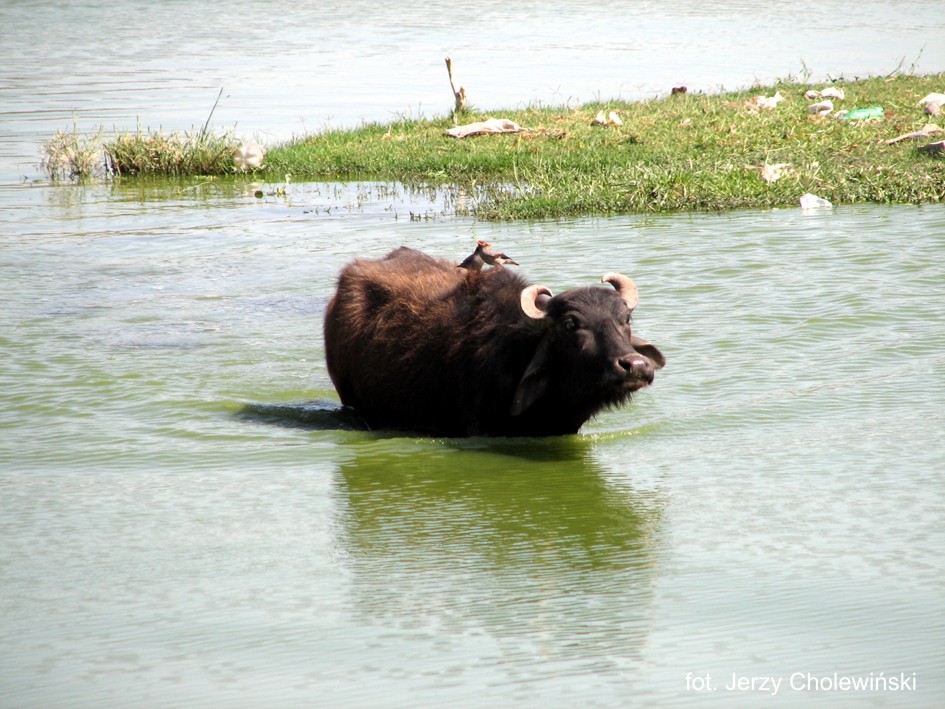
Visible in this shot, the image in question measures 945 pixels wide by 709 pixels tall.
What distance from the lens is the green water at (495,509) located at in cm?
412

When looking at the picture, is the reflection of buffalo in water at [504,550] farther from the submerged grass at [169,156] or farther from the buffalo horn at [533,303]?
the submerged grass at [169,156]

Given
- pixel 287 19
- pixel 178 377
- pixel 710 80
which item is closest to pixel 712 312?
pixel 178 377

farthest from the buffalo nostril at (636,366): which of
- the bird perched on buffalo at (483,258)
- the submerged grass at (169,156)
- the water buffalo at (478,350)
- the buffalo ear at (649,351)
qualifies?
the submerged grass at (169,156)

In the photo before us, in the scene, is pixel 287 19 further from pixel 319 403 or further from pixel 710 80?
pixel 319 403

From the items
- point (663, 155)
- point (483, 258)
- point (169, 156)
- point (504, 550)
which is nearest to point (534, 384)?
point (504, 550)

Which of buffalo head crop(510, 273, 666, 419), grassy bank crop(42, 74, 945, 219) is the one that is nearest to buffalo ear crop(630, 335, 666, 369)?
buffalo head crop(510, 273, 666, 419)

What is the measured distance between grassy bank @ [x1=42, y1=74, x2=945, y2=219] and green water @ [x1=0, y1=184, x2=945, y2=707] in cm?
200

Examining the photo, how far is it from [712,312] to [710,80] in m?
17.8

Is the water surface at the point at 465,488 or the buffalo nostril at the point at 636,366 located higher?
the buffalo nostril at the point at 636,366

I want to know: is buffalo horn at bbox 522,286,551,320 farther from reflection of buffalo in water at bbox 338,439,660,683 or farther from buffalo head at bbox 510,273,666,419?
reflection of buffalo in water at bbox 338,439,660,683

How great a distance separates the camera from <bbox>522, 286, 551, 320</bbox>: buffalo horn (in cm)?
671

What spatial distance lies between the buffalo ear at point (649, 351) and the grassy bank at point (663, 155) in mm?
6506

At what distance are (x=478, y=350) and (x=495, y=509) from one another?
1.40 metres

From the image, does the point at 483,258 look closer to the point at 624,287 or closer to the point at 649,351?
the point at 624,287
